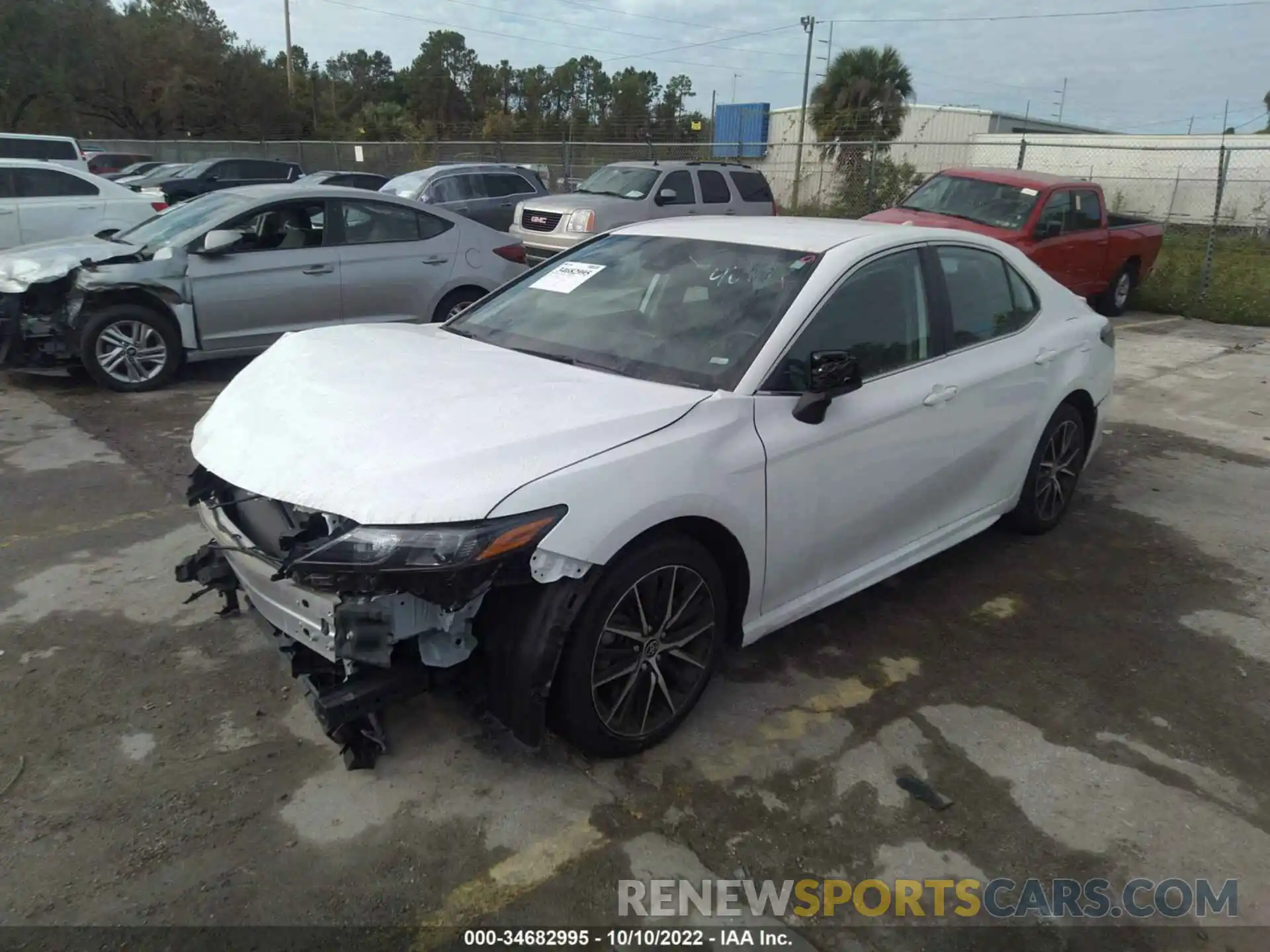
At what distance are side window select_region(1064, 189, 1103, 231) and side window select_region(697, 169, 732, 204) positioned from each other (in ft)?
16.0

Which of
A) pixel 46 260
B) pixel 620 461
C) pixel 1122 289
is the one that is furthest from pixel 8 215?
pixel 1122 289

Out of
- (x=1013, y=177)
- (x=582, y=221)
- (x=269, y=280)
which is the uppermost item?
(x=1013, y=177)

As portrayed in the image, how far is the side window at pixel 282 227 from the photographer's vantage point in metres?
7.64

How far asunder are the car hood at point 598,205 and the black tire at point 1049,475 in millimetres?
8988

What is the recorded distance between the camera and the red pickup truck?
1136 cm

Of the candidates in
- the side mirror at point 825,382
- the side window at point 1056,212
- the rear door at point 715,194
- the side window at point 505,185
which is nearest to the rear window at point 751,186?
the rear door at point 715,194

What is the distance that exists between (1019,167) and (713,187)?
5.56 m

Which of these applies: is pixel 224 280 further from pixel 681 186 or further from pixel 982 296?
pixel 681 186

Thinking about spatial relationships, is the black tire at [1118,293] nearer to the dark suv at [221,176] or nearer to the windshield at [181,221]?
the windshield at [181,221]

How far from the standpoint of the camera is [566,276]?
4.21 m

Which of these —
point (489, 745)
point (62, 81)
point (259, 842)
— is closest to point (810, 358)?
point (489, 745)

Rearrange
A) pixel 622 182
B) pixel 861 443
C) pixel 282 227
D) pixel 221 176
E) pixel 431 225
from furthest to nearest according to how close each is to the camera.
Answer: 1. pixel 221 176
2. pixel 622 182
3. pixel 431 225
4. pixel 282 227
5. pixel 861 443

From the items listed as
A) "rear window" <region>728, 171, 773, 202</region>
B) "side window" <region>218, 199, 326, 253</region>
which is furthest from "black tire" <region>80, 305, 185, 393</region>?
"rear window" <region>728, 171, 773, 202</region>

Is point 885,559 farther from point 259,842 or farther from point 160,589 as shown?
point 160,589
